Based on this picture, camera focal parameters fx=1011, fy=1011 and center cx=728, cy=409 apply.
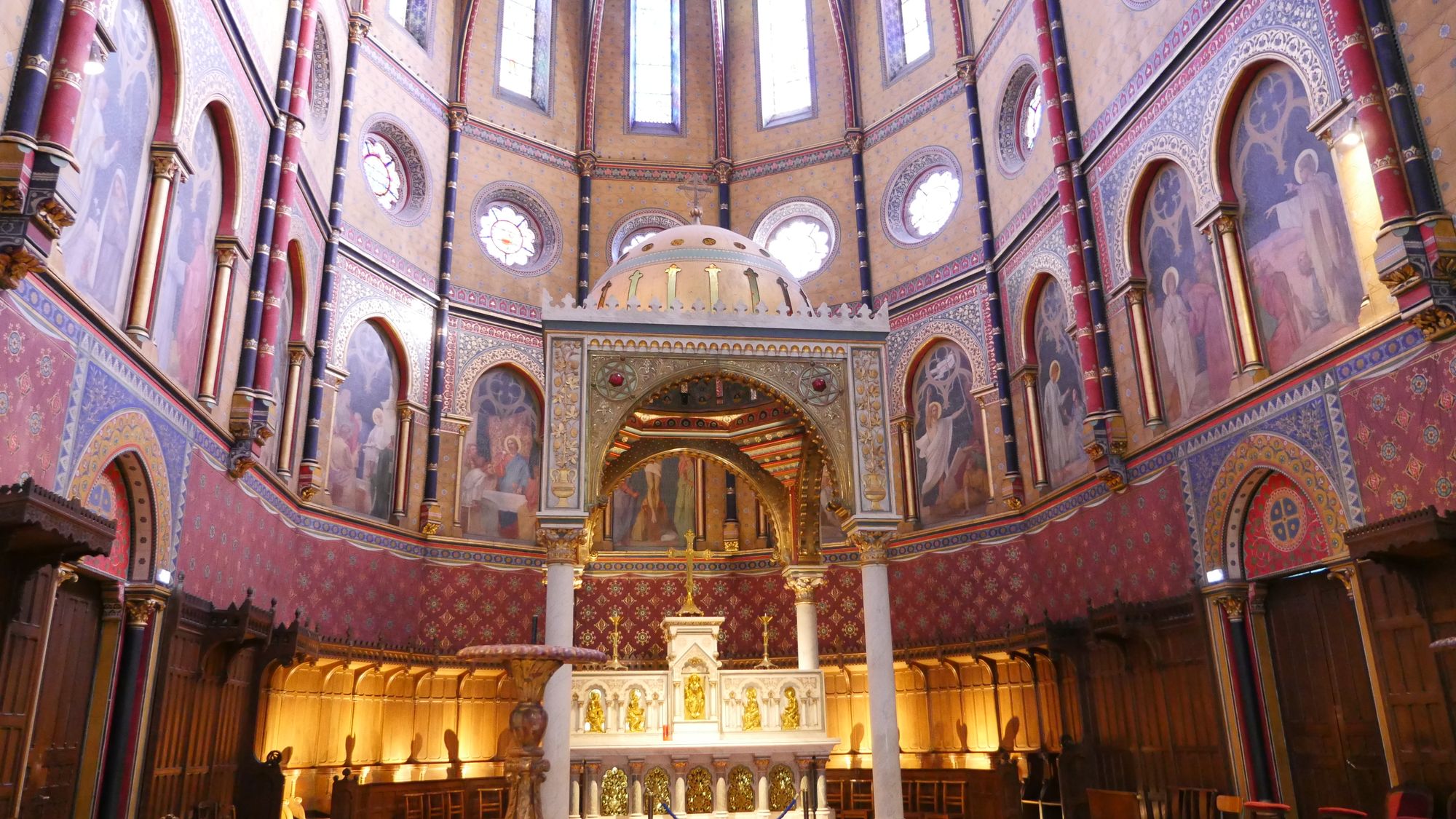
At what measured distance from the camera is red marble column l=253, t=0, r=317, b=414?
1474cm

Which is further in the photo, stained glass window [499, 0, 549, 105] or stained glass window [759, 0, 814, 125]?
stained glass window [759, 0, 814, 125]

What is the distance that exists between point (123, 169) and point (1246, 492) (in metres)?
13.8

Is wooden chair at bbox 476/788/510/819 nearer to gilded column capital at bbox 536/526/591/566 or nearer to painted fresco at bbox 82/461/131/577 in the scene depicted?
gilded column capital at bbox 536/526/591/566

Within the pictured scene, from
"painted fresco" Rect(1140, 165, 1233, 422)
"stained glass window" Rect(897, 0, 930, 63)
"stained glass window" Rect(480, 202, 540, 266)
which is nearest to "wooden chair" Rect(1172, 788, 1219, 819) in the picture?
"painted fresco" Rect(1140, 165, 1233, 422)

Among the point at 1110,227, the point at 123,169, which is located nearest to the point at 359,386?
the point at 123,169

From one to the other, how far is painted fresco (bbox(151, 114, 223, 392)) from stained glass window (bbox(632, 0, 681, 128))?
1396 centimetres

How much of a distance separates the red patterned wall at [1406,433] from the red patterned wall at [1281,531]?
1.20m

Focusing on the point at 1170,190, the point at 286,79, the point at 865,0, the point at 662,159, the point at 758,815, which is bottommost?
the point at 758,815

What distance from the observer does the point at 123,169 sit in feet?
36.3

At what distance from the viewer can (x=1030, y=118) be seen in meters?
19.7

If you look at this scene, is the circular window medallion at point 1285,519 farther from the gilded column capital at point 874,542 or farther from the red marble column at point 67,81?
the red marble column at point 67,81

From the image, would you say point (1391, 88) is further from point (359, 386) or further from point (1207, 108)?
point (359, 386)

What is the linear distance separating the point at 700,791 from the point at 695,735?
83cm

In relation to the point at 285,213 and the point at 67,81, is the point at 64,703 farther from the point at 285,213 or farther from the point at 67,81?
the point at 285,213
